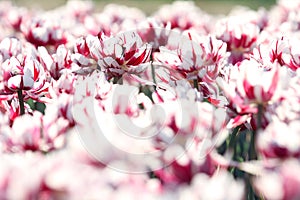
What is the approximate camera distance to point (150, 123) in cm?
101

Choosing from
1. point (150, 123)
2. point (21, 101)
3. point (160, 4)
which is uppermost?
point (150, 123)

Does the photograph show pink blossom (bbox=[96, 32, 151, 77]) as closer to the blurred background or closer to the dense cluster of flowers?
the dense cluster of flowers

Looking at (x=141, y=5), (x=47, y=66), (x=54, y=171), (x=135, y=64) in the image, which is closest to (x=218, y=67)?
(x=135, y=64)

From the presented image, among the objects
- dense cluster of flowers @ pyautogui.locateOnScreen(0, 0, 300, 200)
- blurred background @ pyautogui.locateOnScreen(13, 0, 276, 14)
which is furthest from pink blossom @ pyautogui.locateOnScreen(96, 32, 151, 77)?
blurred background @ pyautogui.locateOnScreen(13, 0, 276, 14)

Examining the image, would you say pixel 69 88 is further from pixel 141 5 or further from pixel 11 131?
pixel 141 5

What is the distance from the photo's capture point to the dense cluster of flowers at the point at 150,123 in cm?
76

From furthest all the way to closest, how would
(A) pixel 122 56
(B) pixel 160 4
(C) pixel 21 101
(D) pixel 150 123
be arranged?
(B) pixel 160 4 → (A) pixel 122 56 → (C) pixel 21 101 → (D) pixel 150 123

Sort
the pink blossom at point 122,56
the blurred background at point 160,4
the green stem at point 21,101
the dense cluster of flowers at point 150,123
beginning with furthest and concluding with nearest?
the blurred background at point 160,4 < the pink blossom at point 122,56 < the green stem at point 21,101 < the dense cluster of flowers at point 150,123

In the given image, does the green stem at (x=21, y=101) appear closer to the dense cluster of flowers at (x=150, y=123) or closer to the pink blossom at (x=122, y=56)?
the dense cluster of flowers at (x=150, y=123)

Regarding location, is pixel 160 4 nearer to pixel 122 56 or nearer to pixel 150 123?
pixel 122 56

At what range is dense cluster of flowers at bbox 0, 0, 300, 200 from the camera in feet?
2.51

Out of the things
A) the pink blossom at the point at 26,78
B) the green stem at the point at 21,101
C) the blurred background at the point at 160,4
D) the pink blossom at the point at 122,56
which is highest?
the pink blossom at the point at 122,56

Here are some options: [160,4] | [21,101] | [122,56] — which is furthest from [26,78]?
[160,4]

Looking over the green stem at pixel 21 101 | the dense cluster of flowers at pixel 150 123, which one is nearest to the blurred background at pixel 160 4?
the dense cluster of flowers at pixel 150 123
